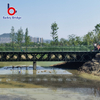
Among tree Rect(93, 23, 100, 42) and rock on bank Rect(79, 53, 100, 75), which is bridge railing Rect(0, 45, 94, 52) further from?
tree Rect(93, 23, 100, 42)

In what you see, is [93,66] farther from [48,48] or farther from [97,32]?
[97,32]

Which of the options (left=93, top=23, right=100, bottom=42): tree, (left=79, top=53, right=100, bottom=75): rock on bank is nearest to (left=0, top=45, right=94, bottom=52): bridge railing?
(left=79, top=53, right=100, bottom=75): rock on bank

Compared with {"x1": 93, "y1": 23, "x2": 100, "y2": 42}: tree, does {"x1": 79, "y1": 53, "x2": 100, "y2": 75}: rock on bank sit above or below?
below

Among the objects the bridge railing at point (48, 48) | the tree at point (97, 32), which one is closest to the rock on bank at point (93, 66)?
the bridge railing at point (48, 48)

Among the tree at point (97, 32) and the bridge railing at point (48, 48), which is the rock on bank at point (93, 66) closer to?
the bridge railing at point (48, 48)

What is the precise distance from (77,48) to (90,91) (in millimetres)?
29409

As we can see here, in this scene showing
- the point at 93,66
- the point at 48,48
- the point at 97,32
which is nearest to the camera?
the point at 93,66

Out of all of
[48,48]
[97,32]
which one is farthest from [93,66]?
[97,32]

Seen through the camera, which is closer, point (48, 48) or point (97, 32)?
point (48, 48)

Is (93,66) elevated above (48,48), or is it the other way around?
(48,48)

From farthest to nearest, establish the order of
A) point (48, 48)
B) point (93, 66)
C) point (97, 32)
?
1. point (97, 32)
2. point (48, 48)
3. point (93, 66)

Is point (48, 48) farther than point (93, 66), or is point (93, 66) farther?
point (48, 48)

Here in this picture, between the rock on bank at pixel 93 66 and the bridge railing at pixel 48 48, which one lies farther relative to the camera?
the bridge railing at pixel 48 48

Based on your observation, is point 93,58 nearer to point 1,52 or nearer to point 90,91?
point 90,91
